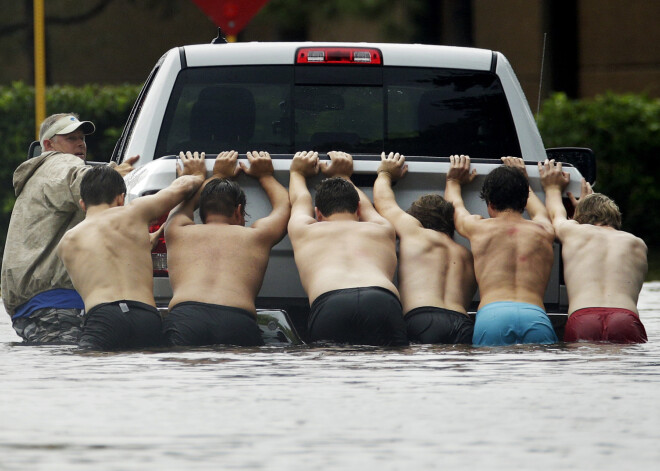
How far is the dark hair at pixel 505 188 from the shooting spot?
8.31 meters

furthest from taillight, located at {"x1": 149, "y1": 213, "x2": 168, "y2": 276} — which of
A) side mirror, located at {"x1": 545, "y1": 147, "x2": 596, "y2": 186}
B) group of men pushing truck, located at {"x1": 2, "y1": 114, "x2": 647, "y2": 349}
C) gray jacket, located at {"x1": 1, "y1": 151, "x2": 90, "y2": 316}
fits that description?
side mirror, located at {"x1": 545, "y1": 147, "x2": 596, "y2": 186}

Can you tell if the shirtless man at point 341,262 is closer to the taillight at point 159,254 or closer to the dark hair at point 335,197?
the dark hair at point 335,197

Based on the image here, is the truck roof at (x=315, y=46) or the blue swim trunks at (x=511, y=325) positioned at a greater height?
the truck roof at (x=315, y=46)

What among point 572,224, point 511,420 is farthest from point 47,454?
point 572,224

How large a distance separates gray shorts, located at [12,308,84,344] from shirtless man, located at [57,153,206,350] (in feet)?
2.12

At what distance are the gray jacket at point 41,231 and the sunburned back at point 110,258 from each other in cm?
62

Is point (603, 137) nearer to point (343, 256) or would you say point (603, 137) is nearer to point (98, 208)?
point (343, 256)

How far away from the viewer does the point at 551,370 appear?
809 centimetres

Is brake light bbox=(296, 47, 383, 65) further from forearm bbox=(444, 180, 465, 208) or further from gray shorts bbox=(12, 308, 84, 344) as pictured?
gray shorts bbox=(12, 308, 84, 344)

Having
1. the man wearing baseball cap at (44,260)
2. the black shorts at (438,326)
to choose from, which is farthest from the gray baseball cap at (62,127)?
the black shorts at (438,326)

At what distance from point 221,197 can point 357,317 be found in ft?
3.07

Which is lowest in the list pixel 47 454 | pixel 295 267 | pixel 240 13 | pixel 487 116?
pixel 47 454

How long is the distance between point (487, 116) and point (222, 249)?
5.48 ft

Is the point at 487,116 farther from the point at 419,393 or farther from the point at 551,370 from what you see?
the point at 419,393
